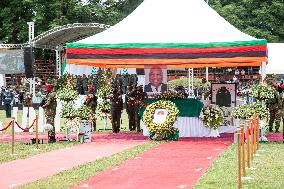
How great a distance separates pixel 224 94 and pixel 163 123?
4.23 m

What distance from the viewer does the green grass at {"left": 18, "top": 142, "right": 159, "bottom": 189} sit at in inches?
521

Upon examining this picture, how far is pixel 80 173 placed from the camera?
14836 mm

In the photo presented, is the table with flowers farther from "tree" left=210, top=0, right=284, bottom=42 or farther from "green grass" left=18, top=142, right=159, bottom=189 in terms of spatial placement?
"tree" left=210, top=0, right=284, bottom=42

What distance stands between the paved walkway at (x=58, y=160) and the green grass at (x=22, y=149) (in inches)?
16.3

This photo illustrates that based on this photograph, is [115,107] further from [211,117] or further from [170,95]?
[211,117]

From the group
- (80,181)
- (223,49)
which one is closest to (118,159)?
(80,181)

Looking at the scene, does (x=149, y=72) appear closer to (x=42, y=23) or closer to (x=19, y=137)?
(x=19, y=137)

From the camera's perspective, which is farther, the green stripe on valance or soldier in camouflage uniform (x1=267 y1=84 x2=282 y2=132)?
soldier in camouflage uniform (x1=267 y1=84 x2=282 y2=132)

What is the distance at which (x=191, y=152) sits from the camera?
1938 centimetres

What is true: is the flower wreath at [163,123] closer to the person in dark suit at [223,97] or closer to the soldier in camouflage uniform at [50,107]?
the soldier in camouflage uniform at [50,107]

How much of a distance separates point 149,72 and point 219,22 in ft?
10.9

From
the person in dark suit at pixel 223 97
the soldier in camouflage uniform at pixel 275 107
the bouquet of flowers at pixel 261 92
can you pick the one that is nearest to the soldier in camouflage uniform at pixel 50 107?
the bouquet of flowers at pixel 261 92

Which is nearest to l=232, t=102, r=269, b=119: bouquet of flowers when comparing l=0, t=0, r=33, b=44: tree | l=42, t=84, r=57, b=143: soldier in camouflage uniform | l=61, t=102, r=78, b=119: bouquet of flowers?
l=61, t=102, r=78, b=119: bouquet of flowers

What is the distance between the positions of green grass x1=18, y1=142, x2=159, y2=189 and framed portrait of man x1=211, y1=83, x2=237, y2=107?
7.83 m
